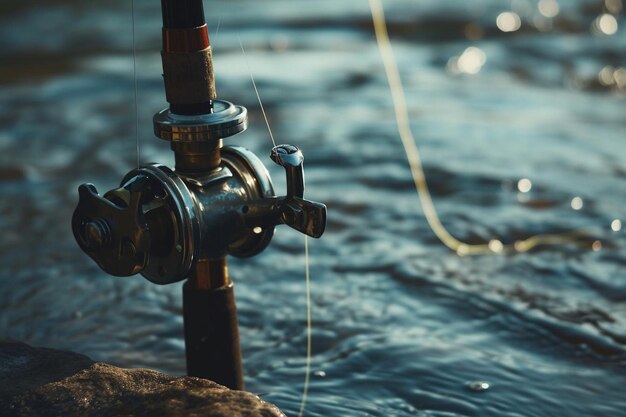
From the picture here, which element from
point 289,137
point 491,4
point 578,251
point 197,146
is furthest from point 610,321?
point 491,4

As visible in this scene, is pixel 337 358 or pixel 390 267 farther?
pixel 390 267

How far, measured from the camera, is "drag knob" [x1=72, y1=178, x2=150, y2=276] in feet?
6.22

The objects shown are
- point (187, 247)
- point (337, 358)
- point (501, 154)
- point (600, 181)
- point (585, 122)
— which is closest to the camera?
point (187, 247)

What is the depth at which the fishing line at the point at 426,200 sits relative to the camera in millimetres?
3441

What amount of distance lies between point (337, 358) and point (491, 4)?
14.6 ft

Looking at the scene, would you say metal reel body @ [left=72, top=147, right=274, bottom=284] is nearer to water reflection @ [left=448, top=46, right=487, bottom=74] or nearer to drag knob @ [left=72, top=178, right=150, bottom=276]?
drag knob @ [left=72, top=178, right=150, bottom=276]

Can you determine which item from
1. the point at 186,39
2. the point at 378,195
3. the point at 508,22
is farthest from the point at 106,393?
the point at 508,22

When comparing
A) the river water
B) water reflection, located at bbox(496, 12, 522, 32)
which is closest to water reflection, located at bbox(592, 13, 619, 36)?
the river water

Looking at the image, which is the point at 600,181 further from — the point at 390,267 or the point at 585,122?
the point at 390,267

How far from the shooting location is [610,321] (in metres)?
2.91

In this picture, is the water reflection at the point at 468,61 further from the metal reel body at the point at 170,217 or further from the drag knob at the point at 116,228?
the drag knob at the point at 116,228

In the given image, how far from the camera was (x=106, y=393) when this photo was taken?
1889 mm

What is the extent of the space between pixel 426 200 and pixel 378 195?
0.59ft

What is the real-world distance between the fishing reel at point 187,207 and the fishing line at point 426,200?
4.98 feet
